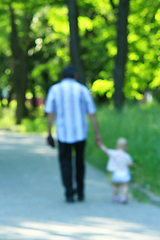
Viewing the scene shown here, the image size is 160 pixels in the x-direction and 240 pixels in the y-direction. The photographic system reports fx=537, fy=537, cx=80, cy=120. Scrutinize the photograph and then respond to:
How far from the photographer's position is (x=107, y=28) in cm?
2466

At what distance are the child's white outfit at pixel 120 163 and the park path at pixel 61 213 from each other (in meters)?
0.37

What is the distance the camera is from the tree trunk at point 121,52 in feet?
43.0

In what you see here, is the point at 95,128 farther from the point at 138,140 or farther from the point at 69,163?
the point at 138,140

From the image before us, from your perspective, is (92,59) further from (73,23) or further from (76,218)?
(76,218)

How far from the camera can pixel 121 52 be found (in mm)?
13703

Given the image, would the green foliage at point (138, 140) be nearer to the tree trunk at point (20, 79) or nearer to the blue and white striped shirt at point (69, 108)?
the blue and white striped shirt at point (69, 108)

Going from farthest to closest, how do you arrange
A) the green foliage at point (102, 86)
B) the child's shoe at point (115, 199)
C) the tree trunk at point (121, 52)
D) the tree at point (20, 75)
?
the tree at point (20, 75), the green foliage at point (102, 86), the tree trunk at point (121, 52), the child's shoe at point (115, 199)

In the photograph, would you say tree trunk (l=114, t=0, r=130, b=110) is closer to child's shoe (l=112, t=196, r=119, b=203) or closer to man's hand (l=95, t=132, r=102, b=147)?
man's hand (l=95, t=132, r=102, b=147)

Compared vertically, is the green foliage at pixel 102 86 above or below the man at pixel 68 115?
below

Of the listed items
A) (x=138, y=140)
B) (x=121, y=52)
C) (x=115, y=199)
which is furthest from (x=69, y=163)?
(x=121, y=52)

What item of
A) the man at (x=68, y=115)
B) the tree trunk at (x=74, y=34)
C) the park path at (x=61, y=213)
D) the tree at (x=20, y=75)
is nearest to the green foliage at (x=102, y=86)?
the tree trunk at (x=74, y=34)

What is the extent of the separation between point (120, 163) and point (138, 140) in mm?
2155

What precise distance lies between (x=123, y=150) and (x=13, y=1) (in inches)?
474

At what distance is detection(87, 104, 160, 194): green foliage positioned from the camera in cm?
834
